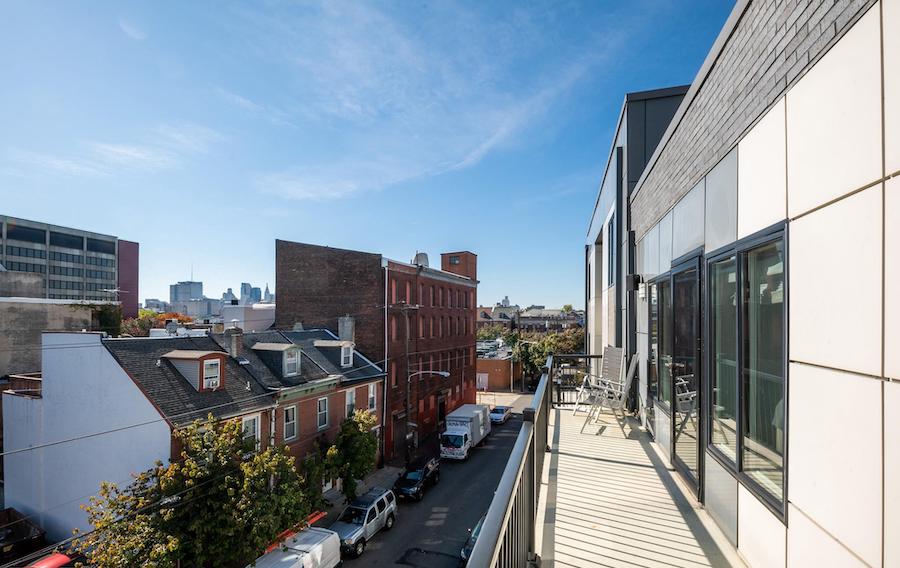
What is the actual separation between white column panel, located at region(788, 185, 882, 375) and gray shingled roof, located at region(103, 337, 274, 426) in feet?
49.7

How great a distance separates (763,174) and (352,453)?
730 inches

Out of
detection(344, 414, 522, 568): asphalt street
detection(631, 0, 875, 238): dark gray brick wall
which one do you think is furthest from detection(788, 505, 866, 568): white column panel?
detection(344, 414, 522, 568): asphalt street

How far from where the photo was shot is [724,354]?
4.07m

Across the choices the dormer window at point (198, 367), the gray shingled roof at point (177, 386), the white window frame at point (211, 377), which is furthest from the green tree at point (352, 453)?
the dormer window at point (198, 367)

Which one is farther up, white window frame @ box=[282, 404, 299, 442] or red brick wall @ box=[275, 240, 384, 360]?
red brick wall @ box=[275, 240, 384, 360]

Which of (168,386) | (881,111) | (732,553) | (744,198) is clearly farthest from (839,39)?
(168,386)

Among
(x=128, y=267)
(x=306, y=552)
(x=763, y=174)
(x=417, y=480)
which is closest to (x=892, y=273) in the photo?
(x=763, y=174)

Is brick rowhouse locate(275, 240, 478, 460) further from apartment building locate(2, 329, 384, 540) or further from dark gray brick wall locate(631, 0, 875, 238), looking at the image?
dark gray brick wall locate(631, 0, 875, 238)

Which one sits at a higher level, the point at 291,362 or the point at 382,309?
the point at 382,309

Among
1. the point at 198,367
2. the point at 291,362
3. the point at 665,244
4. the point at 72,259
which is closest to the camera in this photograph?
the point at 665,244

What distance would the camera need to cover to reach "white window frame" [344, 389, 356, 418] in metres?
21.5

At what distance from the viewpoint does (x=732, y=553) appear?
145 inches

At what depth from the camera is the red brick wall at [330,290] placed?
2580 centimetres

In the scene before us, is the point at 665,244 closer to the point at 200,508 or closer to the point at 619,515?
the point at 619,515
